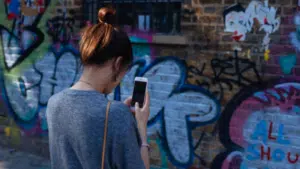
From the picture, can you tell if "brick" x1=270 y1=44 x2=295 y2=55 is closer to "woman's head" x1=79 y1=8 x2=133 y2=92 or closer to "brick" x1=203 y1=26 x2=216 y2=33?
"brick" x1=203 y1=26 x2=216 y2=33

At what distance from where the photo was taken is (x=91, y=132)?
5.64 ft

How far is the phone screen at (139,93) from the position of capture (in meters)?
2.00

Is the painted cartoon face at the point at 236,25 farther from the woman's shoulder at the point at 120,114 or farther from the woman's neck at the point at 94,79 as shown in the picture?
the woman's shoulder at the point at 120,114

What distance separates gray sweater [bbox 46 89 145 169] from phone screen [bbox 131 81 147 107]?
9.6 inches

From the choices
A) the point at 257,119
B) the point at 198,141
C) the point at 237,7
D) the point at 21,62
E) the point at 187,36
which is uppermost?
the point at 237,7

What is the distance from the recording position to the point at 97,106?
1722 millimetres

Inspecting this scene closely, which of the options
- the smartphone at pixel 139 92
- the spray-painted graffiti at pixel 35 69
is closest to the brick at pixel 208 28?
the spray-painted graffiti at pixel 35 69

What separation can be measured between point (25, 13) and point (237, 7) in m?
2.98

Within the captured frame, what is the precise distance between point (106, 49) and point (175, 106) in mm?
2766

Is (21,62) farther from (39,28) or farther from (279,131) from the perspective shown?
(279,131)

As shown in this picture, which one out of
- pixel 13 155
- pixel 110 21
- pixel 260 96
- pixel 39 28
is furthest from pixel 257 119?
pixel 13 155

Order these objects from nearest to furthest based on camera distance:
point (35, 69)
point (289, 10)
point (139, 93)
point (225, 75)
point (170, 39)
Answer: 1. point (139, 93)
2. point (289, 10)
3. point (225, 75)
4. point (170, 39)
5. point (35, 69)

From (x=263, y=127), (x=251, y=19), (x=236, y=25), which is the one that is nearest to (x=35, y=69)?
(x=236, y=25)

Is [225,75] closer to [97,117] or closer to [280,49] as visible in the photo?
Answer: [280,49]
